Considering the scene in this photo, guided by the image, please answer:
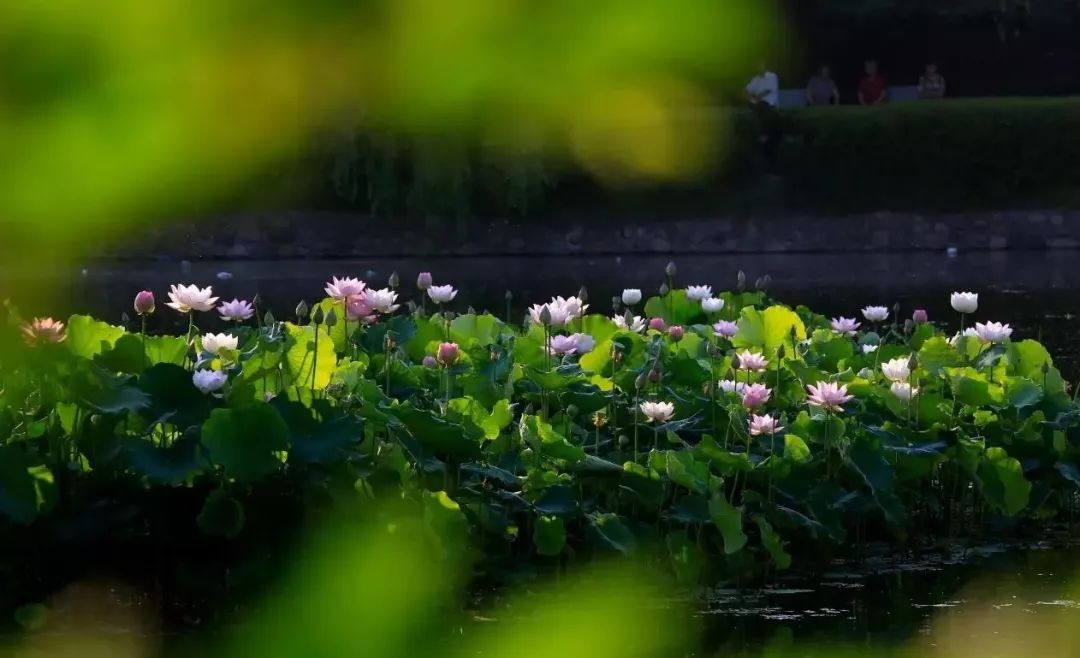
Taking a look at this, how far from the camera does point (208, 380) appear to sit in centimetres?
329

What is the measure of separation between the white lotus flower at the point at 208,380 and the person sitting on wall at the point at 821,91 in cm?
1687

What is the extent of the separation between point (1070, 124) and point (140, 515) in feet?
53.3

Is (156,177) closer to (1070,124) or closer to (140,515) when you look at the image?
(140,515)

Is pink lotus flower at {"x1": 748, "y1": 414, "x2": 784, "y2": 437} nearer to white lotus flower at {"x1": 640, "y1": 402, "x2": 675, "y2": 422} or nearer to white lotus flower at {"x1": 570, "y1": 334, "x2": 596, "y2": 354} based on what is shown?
white lotus flower at {"x1": 640, "y1": 402, "x2": 675, "y2": 422}

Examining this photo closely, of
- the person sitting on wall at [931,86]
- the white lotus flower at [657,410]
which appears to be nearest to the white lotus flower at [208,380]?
the white lotus flower at [657,410]

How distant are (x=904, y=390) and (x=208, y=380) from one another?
Answer: 1747mm

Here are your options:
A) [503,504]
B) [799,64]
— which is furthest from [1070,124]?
[799,64]

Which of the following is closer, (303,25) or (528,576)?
(303,25)

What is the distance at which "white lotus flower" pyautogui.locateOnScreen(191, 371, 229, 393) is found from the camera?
329 cm

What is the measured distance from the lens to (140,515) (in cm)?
331

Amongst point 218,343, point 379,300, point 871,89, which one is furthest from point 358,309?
point 871,89

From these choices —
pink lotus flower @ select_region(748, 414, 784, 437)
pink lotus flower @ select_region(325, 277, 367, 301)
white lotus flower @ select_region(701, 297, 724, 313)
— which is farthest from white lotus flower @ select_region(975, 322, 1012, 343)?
pink lotus flower @ select_region(325, 277, 367, 301)

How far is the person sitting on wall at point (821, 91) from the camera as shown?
19.6 metres

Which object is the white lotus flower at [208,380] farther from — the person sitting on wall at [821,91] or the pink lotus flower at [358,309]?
the person sitting on wall at [821,91]
